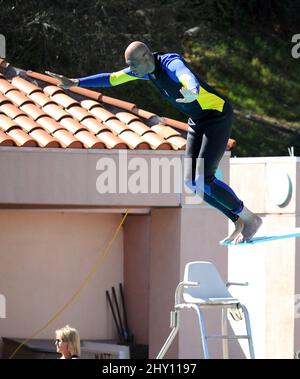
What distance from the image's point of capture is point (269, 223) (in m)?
13.3

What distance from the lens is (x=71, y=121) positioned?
433 inches

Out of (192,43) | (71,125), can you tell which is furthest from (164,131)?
(192,43)

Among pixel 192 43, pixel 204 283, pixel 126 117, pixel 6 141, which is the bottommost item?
pixel 204 283

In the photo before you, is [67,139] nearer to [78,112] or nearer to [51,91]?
[78,112]

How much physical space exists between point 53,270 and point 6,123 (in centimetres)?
170

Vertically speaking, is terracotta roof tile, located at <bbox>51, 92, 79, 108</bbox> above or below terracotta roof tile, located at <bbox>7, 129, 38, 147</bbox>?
above

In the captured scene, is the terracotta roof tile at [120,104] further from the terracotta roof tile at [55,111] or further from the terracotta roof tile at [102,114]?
the terracotta roof tile at [55,111]

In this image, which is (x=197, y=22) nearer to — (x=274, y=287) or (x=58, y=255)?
(x=274, y=287)

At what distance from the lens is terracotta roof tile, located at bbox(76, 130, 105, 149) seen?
33.8 feet

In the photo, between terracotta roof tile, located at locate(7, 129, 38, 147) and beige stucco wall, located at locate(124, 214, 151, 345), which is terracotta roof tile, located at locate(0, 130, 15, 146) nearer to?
terracotta roof tile, located at locate(7, 129, 38, 147)

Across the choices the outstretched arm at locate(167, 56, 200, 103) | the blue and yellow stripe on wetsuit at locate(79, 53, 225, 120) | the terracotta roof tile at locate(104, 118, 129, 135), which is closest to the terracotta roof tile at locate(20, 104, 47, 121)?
the terracotta roof tile at locate(104, 118, 129, 135)

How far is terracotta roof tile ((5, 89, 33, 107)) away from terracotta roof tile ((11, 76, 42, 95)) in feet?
0.39

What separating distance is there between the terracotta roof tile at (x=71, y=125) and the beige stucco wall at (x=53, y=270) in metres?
1.02
